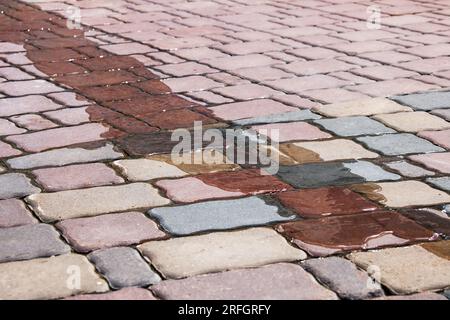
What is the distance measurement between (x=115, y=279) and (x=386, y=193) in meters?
1.27

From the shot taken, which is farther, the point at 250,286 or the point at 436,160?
the point at 436,160

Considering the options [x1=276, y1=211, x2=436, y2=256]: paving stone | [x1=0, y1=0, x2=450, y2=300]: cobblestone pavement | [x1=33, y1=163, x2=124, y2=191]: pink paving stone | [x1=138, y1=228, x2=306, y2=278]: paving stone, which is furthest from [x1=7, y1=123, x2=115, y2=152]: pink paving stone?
[x1=276, y1=211, x2=436, y2=256]: paving stone

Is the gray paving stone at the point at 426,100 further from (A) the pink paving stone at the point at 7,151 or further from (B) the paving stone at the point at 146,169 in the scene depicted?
(A) the pink paving stone at the point at 7,151

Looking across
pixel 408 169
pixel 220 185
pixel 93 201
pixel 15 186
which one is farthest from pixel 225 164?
pixel 15 186

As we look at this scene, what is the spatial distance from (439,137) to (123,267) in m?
1.97

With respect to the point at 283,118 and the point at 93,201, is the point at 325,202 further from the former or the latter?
the point at 283,118

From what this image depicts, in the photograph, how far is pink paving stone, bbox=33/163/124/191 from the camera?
3.54 meters

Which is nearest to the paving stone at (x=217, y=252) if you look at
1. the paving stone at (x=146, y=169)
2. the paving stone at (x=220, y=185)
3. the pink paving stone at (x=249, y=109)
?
the paving stone at (x=220, y=185)

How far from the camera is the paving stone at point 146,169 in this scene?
364 cm

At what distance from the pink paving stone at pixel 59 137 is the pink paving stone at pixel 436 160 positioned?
60.2 inches

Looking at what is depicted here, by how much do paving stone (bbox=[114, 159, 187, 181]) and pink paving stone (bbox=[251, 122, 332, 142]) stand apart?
640mm

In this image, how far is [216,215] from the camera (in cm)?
323

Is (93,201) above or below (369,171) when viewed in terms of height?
below
